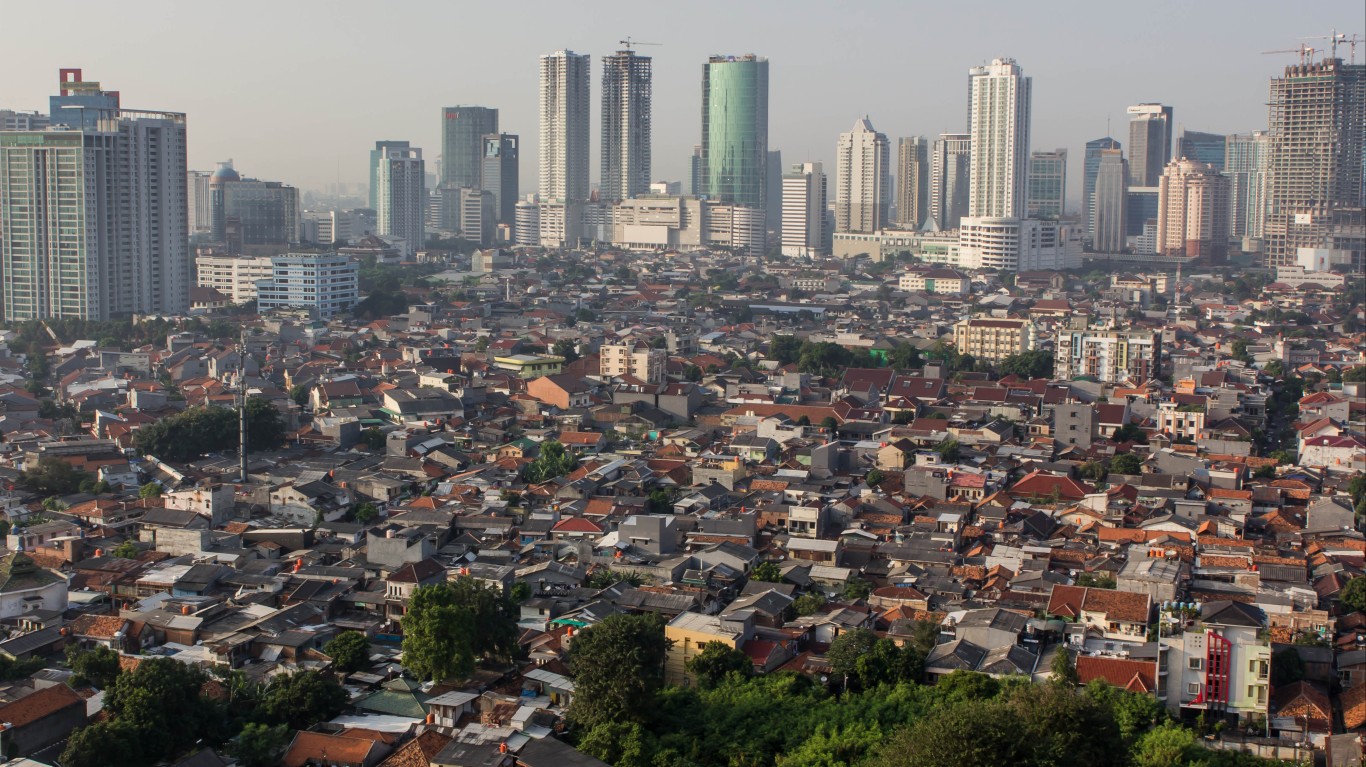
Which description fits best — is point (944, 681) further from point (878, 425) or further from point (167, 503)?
point (878, 425)

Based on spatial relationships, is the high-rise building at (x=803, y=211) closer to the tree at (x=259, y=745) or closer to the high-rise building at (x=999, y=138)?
the high-rise building at (x=999, y=138)

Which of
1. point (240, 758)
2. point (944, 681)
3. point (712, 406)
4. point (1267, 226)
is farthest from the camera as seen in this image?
point (1267, 226)

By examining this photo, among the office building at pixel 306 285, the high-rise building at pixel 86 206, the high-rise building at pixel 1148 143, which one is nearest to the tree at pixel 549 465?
the high-rise building at pixel 86 206

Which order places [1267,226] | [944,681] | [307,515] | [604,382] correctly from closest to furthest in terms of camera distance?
1. [944,681]
2. [307,515]
3. [604,382]
4. [1267,226]

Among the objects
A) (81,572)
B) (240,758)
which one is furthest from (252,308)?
(240,758)

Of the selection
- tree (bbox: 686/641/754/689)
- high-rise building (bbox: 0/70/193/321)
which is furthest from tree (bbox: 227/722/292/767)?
high-rise building (bbox: 0/70/193/321)

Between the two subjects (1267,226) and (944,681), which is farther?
(1267,226)
